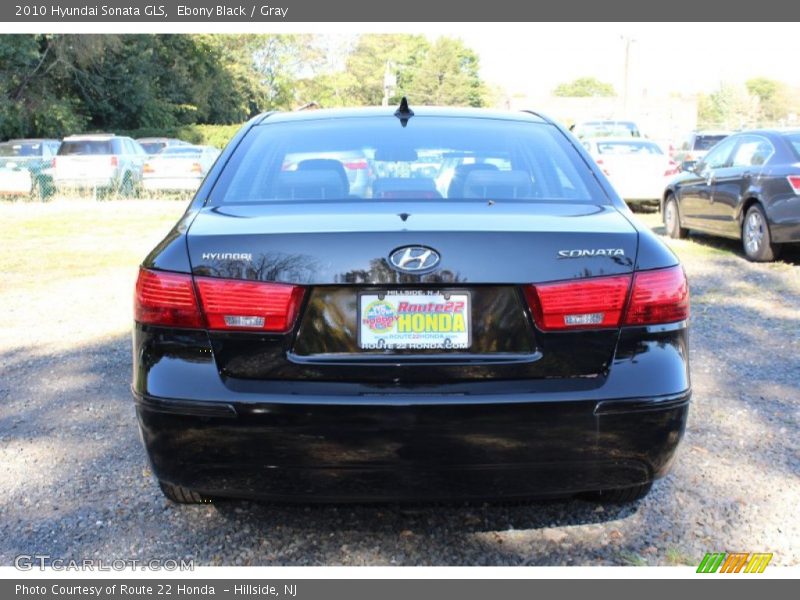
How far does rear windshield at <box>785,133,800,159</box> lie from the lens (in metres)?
9.34

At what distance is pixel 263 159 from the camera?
3.51 m

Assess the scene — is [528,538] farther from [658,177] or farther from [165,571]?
[658,177]

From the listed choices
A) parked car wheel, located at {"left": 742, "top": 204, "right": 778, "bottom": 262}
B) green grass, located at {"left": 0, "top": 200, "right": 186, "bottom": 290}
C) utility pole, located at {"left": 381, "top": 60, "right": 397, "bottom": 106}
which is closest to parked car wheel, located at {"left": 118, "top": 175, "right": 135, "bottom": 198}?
green grass, located at {"left": 0, "top": 200, "right": 186, "bottom": 290}

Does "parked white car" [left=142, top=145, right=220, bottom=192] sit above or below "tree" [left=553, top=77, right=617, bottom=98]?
above

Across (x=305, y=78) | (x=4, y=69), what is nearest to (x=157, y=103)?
(x=4, y=69)

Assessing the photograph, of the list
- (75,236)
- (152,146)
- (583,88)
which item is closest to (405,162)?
(75,236)

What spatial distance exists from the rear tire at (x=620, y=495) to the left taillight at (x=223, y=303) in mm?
1356

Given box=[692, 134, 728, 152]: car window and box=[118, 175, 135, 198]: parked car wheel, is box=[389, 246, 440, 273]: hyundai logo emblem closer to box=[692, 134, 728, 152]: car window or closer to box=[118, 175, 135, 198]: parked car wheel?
box=[118, 175, 135, 198]: parked car wheel

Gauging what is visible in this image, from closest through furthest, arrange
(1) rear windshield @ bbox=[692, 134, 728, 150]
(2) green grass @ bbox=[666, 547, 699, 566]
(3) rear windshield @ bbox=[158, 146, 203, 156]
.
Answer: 1. (2) green grass @ bbox=[666, 547, 699, 566]
2. (3) rear windshield @ bbox=[158, 146, 203, 156]
3. (1) rear windshield @ bbox=[692, 134, 728, 150]

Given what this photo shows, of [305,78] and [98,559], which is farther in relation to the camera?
[305,78]

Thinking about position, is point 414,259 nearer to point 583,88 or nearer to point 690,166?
point 690,166

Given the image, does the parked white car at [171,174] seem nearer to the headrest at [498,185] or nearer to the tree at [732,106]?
the headrest at [498,185]

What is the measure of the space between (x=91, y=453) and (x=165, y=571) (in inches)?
52.5

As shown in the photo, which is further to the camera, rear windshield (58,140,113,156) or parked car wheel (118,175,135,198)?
rear windshield (58,140,113,156)
